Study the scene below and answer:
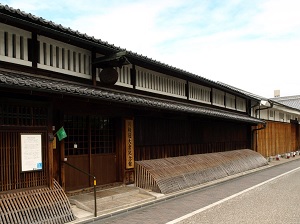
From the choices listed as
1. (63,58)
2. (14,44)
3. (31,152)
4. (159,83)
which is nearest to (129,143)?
(159,83)

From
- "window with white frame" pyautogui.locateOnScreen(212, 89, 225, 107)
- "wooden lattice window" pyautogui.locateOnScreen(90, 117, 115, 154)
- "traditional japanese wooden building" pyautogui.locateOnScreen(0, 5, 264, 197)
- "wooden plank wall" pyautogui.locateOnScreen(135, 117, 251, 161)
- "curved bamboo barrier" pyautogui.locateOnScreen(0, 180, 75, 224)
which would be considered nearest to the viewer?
"curved bamboo barrier" pyautogui.locateOnScreen(0, 180, 75, 224)

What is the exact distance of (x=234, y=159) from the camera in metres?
17.4

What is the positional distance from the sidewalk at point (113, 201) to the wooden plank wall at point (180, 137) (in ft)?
6.25

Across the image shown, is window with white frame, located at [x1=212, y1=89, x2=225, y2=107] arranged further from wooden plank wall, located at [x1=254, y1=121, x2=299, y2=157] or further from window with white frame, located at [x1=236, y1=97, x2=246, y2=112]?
wooden plank wall, located at [x1=254, y1=121, x2=299, y2=157]

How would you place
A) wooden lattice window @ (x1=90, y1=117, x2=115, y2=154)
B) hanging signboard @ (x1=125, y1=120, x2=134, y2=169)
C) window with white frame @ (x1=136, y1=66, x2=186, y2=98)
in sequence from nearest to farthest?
wooden lattice window @ (x1=90, y1=117, x2=115, y2=154), hanging signboard @ (x1=125, y1=120, x2=134, y2=169), window with white frame @ (x1=136, y1=66, x2=186, y2=98)

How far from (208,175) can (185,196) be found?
125 inches

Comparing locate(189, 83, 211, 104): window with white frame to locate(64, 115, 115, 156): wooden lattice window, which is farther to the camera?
locate(189, 83, 211, 104): window with white frame

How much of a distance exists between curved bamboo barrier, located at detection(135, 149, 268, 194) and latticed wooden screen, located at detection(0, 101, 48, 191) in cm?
446

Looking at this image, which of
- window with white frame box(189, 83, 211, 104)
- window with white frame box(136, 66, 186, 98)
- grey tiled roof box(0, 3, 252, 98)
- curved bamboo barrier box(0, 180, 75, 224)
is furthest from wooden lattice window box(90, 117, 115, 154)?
window with white frame box(189, 83, 211, 104)

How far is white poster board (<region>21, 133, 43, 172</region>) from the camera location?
6996 millimetres

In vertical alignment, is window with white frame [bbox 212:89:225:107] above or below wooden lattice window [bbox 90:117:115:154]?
above

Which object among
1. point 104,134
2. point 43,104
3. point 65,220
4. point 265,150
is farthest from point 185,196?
point 265,150

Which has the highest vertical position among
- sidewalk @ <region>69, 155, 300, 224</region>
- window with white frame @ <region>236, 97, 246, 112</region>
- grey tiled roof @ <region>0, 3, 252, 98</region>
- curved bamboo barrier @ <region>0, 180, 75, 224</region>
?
grey tiled roof @ <region>0, 3, 252, 98</region>

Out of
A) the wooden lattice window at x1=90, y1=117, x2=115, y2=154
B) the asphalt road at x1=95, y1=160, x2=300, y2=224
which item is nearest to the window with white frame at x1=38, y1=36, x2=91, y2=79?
the wooden lattice window at x1=90, y1=117, x2=115, y2=154
